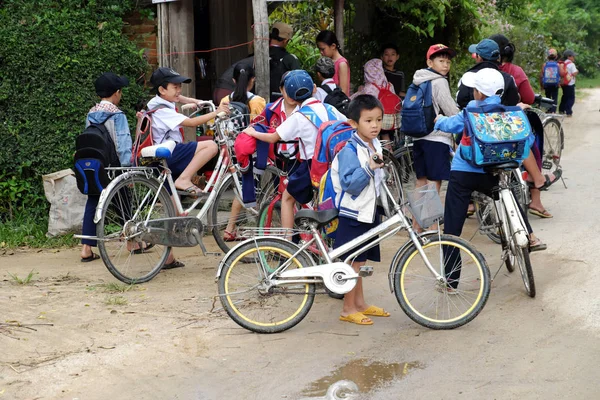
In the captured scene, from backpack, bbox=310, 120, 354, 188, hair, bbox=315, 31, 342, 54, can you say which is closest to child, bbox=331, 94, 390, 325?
backpack, bbox=310, 120, 354, 188

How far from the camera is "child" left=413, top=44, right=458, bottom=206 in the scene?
25.8 feet

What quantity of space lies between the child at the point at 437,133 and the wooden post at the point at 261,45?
1.73 meters

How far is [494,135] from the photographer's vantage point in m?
6.21

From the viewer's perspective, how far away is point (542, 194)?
10695mm

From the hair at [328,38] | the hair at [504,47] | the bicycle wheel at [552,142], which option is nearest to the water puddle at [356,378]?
the hair at [504,47]

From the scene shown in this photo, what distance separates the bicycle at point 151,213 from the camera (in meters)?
7.12

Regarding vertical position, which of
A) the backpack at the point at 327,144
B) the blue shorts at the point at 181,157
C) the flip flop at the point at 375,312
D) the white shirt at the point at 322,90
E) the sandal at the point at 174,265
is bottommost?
the sandal at the point at 174,265

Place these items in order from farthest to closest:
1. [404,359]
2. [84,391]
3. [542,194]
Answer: [542,194] < [404,359] < [84,391]

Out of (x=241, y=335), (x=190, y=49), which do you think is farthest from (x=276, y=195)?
(x=190, y=49)

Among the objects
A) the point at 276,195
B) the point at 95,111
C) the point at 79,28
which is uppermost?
the point at 79,28

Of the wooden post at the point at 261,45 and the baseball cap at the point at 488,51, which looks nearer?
the baseball cap at the point at 488,51

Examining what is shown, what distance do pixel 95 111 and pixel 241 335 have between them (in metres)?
2.81

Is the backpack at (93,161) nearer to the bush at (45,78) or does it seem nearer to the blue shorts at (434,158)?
the bush at (45,78)

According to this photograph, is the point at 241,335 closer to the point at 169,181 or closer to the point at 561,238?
the point at 169,181
